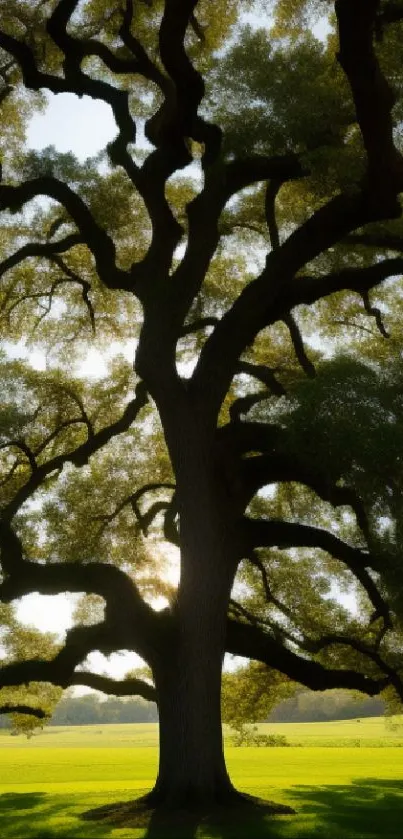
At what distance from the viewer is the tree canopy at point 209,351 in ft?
40.8

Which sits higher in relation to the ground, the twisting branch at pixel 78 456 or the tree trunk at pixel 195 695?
the twisting branch at pixel 78 456

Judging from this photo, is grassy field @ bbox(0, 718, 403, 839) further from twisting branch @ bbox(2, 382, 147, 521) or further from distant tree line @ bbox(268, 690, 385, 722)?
distant tree line @ bbox(268, 690, 385, 722)

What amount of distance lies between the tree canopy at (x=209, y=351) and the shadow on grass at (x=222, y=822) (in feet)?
2.72

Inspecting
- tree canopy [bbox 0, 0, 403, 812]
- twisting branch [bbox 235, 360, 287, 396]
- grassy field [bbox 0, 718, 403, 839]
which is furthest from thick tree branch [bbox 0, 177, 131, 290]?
grassy field [bbox 0, 718, 403, 839]

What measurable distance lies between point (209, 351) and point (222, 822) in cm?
749

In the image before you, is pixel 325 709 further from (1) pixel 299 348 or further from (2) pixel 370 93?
(2) pixel 370 93

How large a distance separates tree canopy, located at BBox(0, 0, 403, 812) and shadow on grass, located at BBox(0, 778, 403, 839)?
2.72 ft

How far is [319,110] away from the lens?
13.5 m

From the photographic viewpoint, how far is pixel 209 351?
14.3 m

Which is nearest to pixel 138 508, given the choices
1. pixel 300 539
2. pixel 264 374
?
pixel 264 374

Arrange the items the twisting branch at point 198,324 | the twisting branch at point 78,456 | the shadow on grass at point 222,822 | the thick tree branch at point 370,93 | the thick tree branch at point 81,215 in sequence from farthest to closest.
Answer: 1. the twisting branch at point 198,324
2. the twisting branch at point 78,456
3. the thick tree branch at point 81,215
4. the shadow on grass at point 222,822
5. the thick tree branch at point 370,93

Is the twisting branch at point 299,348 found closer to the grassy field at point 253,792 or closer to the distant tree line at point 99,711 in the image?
the grassy field at point 253,792

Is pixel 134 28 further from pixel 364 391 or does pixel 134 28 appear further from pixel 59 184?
pixel 364 391

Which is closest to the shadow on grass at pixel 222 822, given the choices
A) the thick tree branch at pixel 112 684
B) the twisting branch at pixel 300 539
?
the thick tree branch at pixel 112 684
